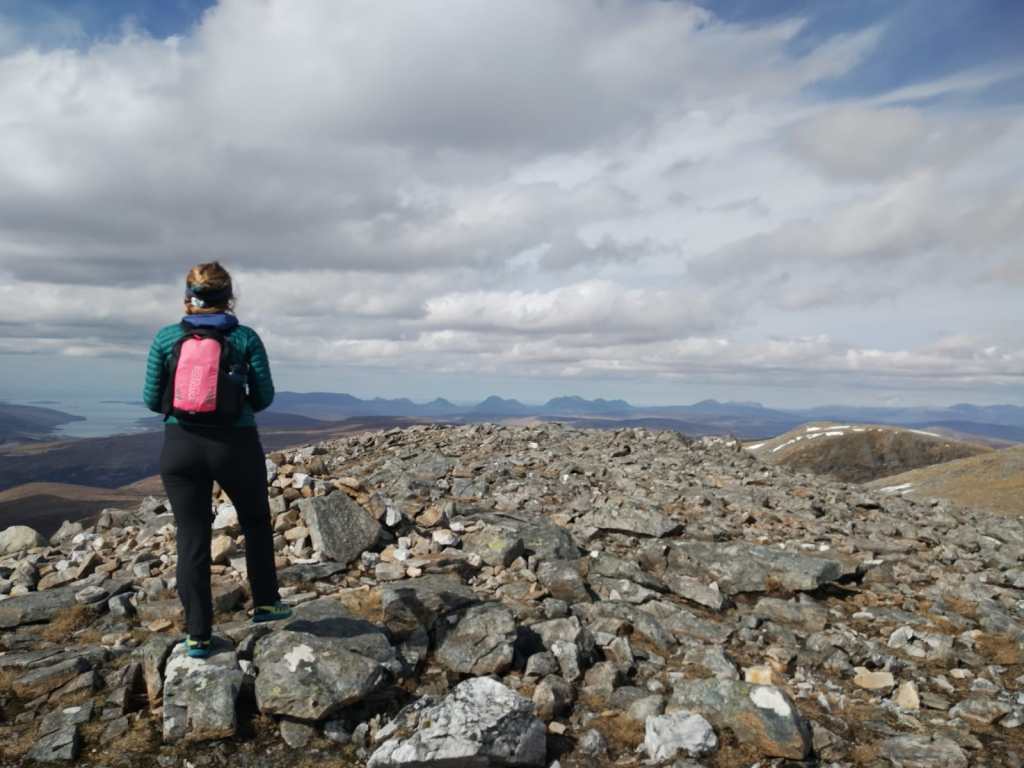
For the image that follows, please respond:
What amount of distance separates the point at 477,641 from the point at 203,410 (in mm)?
A: 4664

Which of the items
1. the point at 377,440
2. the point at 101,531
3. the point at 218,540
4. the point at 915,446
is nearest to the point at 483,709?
the point at 218,540

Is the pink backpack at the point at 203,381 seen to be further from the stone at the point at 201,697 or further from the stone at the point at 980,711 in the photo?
the stone at the point at 980,711

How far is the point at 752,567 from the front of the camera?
504 inches

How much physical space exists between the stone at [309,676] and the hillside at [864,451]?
182 meters

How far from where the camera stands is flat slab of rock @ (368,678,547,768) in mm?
5996

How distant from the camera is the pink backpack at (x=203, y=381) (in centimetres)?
656

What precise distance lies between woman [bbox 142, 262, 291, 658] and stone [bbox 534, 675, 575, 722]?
3922 mm

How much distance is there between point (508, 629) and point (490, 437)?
841 inches

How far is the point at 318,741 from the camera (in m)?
6.46

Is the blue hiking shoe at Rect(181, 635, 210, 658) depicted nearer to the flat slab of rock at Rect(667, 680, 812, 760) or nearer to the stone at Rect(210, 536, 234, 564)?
the stone at Rect(210, 536, 234, 564)

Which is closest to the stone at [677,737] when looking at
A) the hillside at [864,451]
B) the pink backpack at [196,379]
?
the pink backpack at [196,379]

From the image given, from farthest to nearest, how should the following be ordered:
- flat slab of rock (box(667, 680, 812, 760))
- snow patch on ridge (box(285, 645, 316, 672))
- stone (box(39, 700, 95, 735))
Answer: snow patch on ridge (box(285, 645, 316, 672))
flat slab of rock (box(667, 680, 812, 760))
stone (box(39, 700, 95, 735))

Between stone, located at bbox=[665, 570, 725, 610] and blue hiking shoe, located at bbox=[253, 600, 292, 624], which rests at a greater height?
blue hiking shoe, located at bbox=[253, 600, 292, 624]

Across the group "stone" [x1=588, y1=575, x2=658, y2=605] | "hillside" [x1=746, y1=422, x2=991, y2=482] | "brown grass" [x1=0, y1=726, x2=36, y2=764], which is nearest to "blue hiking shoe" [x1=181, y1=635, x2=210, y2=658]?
"brown grass" [x1=0, y1=726, x2=36, y2=764]
